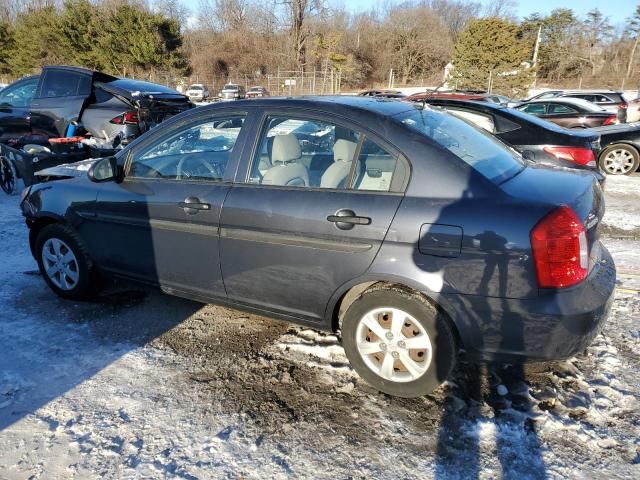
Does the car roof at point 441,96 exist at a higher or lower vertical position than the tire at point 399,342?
higher

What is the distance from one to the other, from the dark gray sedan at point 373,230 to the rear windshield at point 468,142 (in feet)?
0.05

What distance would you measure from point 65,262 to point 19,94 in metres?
6.46

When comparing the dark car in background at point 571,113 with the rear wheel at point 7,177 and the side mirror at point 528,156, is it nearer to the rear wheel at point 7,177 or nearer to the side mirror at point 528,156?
the side mirror at point 528,156

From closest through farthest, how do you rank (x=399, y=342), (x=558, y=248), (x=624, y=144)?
(x=558, y=248) < (x=399, y=342) < (x=624, y=144)

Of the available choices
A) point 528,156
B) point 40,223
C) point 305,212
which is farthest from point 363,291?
point 40,223

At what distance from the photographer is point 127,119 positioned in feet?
25.8

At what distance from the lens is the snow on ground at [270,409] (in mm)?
2344

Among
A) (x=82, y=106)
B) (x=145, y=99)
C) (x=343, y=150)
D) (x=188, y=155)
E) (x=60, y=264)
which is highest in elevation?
(x=145, y=99)

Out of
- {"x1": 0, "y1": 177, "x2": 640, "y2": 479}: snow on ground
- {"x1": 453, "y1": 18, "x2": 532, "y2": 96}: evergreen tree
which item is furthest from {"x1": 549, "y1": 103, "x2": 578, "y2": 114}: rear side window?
{"x1": 453, "y1": 18, "x2": 532, "y2": 96}: evergreen tree

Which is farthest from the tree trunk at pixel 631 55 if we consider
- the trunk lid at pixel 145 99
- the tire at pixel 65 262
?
the tire at pixel 65 262

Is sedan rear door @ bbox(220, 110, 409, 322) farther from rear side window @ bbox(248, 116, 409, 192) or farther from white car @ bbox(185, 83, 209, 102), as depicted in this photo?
white car @ bbox(185, 83, 209, 102)

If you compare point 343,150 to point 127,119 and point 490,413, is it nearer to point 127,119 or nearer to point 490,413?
point 490,413

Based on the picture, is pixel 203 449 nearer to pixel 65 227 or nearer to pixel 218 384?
pixel 218 384

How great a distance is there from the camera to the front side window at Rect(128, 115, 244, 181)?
10.8 feet
